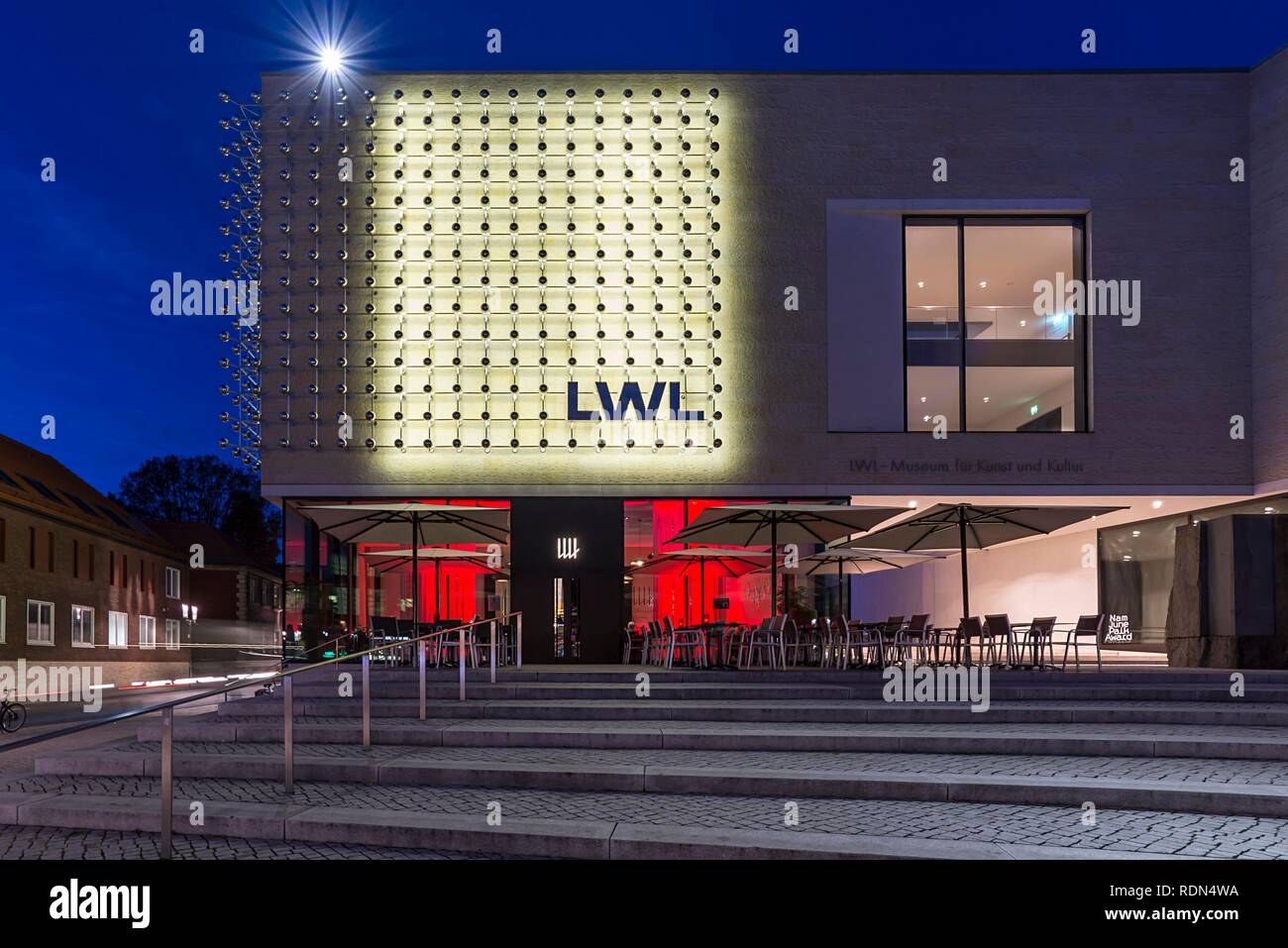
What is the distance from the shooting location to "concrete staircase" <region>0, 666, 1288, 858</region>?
262 inches

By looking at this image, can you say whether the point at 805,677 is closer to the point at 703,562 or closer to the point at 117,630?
the point at 703,562

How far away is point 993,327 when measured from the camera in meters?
19.1

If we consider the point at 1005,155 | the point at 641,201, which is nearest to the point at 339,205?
the point at 641,201

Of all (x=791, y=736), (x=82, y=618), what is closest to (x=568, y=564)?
(x=791, y=736)

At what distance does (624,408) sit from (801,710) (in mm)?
8279

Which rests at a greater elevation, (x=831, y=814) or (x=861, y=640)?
(x=861, y=640)

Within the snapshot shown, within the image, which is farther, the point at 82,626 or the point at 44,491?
the point at 44,491

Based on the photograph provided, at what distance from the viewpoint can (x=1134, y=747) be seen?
9.38 metres

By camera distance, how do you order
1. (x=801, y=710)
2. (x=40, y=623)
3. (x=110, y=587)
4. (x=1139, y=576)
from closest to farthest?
(x=801, y=710) < (x=1139, y=576) < (x=40, y=623) < (x=110, y=587)

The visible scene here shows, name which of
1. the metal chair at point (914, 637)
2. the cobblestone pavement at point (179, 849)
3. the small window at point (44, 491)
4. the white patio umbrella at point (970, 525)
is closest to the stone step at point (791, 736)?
the cobblestone pavement at point (179, 849)

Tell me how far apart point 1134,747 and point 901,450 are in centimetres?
964

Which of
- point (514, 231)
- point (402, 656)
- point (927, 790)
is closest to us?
point (927, 790)

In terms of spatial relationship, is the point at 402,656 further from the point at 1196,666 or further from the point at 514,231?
the point at 1196,666
